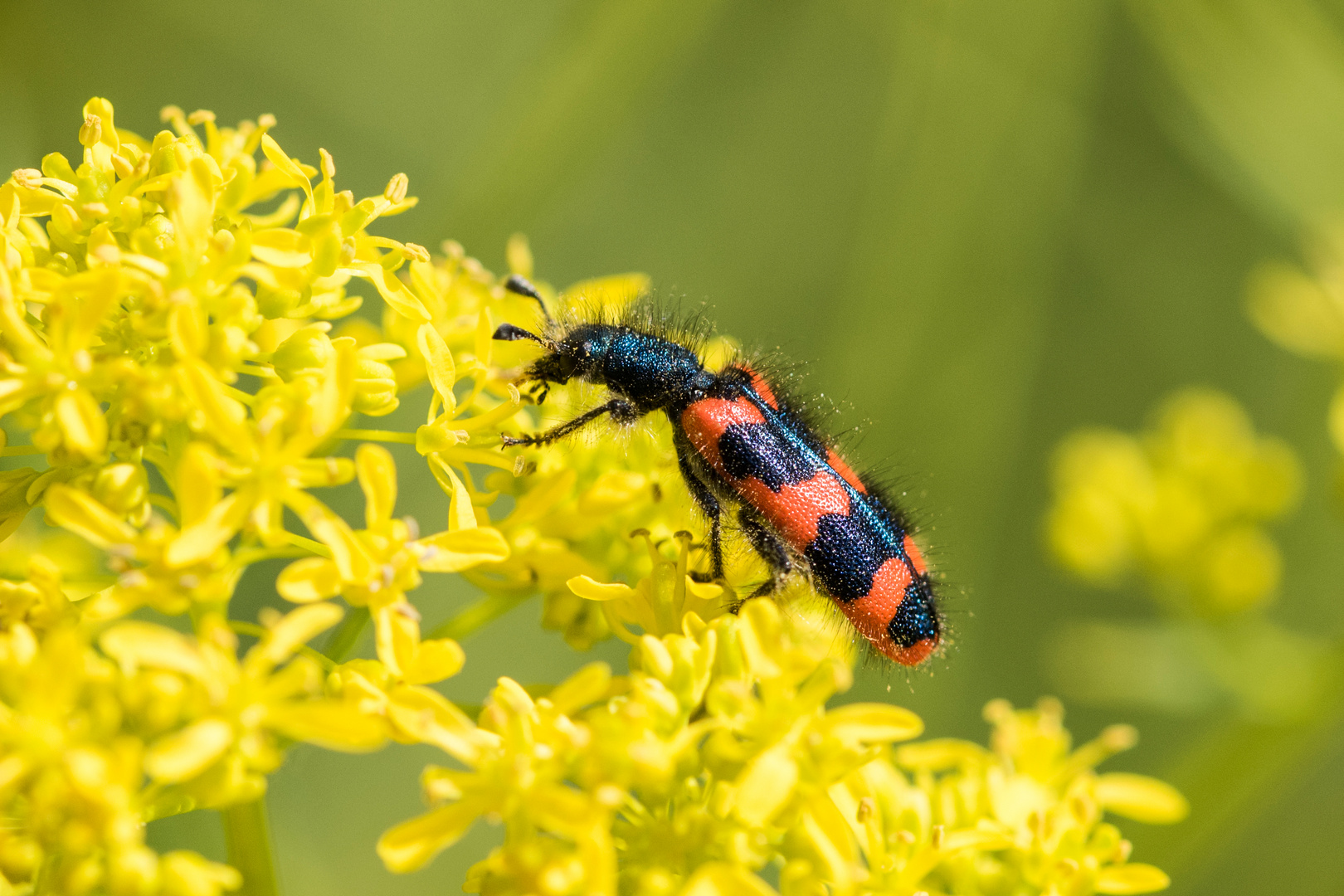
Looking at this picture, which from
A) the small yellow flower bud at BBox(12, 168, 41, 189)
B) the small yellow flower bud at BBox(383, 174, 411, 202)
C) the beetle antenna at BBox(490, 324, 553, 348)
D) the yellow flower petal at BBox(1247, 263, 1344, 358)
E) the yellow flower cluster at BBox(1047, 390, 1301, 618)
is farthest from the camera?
the yellow flower petal at BBox(1247, 263, 1344, 358)

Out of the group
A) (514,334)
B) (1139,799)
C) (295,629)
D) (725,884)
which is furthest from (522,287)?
(1139,799)

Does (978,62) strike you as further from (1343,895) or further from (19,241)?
(19,241)

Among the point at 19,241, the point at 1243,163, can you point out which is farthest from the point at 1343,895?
the point at 19,241

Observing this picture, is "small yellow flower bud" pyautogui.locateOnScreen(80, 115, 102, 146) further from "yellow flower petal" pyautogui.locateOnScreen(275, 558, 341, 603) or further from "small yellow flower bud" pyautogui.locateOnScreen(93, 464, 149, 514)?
"yellow flower petal" pyautogui.locateOnScreen(275, 558, 341, 603)

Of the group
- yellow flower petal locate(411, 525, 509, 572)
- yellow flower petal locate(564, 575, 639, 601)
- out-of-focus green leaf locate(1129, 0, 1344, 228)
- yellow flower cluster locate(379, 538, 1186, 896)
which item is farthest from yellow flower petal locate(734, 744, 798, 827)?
out-of-focus green leaf locate(1129, 0, 1344, 228)

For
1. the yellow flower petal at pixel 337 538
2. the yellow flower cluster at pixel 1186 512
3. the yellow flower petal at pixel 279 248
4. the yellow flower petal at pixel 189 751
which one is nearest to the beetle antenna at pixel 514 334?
the yellow flower petal at pixel 279 248

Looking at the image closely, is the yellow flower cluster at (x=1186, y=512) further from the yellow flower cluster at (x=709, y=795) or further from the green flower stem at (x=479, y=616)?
the green flower stem at (x=479, y=616)

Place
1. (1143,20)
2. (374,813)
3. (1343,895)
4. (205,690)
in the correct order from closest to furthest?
(205,690), (1343,895), (374,813), (1143,20)
